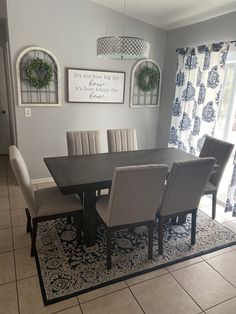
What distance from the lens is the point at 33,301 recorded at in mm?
1825

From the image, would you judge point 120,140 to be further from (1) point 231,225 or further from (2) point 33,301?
(2) point 33,301

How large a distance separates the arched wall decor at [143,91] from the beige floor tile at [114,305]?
9.97 ft

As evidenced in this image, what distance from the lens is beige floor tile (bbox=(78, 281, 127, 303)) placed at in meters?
1.88

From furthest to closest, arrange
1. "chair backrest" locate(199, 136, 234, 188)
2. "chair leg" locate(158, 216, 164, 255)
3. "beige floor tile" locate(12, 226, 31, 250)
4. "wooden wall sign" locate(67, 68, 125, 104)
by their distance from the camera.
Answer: "wooden wall sign" locate(67, 68, 125, 104) → "chair backrest" locate(199, 136, 234, 188) → "beige floor tile" locate(12, 226, 31, 250) → "chair leg" locate(158, 216, 164, 255)

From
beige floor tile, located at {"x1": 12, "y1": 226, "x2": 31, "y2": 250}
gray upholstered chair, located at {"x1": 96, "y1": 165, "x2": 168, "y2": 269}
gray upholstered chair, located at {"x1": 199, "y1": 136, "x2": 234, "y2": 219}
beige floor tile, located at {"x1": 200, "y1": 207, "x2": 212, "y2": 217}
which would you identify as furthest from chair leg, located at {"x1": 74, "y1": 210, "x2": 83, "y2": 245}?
beige floor tile, located at {"x1": 200, "y1": 207, "x2": 212, "y2": 217}

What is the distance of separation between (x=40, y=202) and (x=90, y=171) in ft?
1.80

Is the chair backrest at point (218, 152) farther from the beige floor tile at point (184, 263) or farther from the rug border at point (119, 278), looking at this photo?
the beige floor tile at point (184, 263)

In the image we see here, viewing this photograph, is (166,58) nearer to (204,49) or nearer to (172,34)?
(172,34)

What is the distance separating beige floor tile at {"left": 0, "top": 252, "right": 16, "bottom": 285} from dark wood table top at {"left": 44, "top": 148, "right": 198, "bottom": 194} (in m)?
0.83

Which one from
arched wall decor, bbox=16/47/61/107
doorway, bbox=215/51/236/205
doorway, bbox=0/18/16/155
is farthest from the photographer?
doorway, bbox=0/18/16/155

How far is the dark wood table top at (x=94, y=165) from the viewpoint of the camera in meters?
2.09

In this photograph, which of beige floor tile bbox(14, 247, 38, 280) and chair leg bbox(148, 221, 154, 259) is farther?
chair leg bbox(148, 221, 154, 259)

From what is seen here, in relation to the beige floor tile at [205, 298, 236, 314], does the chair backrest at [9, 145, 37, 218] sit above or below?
above

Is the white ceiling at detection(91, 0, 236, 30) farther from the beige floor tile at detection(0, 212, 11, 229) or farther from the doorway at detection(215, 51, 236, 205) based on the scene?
the beige floor tile at detection(0, 212, 11, 229)
